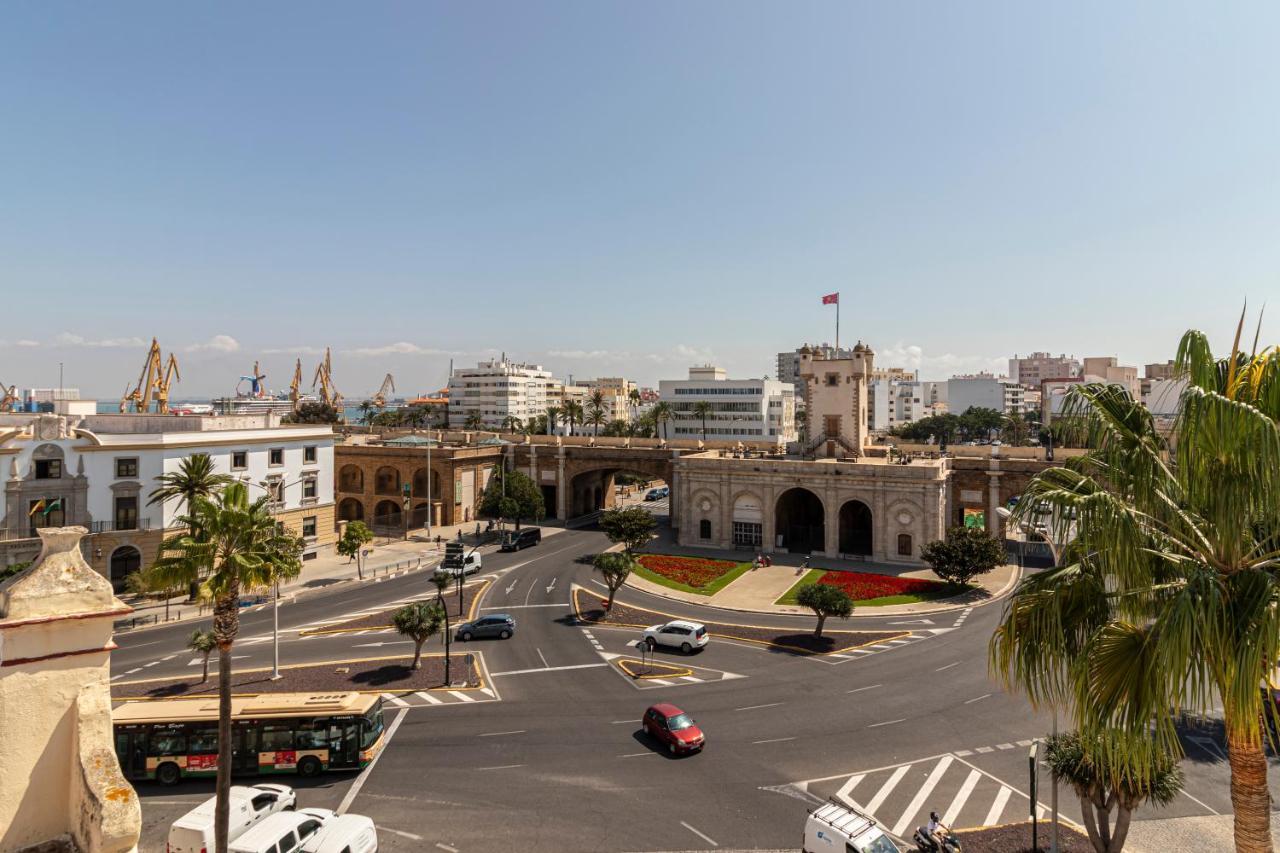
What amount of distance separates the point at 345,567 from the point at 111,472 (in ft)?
60.8

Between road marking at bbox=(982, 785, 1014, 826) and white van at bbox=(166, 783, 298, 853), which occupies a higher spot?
white van at bbox=(166, 783, 298, 853)

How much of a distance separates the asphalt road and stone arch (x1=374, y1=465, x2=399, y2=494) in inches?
1578

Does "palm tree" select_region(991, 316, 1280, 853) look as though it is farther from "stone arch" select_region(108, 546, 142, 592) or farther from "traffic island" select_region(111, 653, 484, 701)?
"stone arch" select_region(108, 546, 142, 592)

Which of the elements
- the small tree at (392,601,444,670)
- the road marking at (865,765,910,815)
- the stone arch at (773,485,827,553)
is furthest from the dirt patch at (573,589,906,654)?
the stone arch at (773,485,827,553)

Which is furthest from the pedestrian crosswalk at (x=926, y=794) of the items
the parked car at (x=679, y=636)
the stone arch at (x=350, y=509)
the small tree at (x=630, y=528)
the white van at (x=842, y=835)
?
the stone arch at (x=350, y=509)

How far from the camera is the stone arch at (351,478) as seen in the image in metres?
82.6

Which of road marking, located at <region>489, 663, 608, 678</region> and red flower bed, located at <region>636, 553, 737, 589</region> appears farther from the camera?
red flower bed, located at <region>636, 553, 737, 589</region>

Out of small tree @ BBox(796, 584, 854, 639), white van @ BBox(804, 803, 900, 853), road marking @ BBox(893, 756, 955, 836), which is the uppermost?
small tree @ BBox(796, 584, 854, 639)

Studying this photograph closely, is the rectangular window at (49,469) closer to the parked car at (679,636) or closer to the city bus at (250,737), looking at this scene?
the city bus at (250,737)

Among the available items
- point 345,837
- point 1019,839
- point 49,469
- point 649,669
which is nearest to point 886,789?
point 1019,839

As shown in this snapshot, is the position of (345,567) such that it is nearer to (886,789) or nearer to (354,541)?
(354,541)

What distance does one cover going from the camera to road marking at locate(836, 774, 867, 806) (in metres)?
23.0

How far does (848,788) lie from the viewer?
938 inches

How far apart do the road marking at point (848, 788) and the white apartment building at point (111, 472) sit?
3421 centimetres
